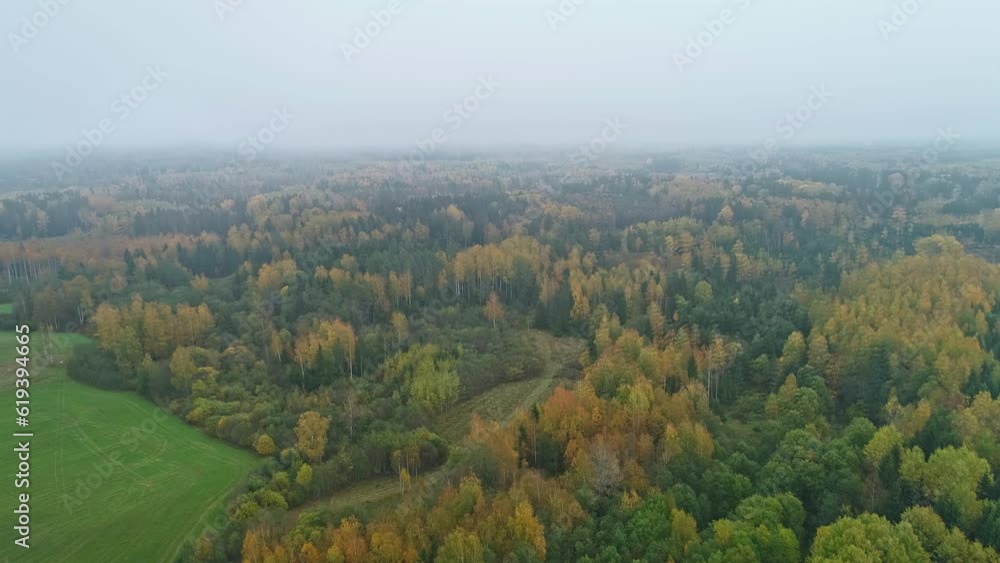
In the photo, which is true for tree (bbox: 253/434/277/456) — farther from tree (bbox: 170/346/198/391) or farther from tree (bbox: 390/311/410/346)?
tree (bbox: 390/311/410/346)

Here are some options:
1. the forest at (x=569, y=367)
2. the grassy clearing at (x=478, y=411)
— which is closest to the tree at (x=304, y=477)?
the forest at (x=569, y=367)

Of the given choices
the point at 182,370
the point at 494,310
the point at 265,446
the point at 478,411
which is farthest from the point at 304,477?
the point at 494,310

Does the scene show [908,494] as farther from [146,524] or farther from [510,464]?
[146,524]

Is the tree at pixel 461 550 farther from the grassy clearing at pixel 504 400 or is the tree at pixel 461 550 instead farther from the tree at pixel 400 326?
the tree at pixel 400 326

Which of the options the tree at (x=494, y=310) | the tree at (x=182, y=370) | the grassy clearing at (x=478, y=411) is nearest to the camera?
the grassy clearing at (x=478, y=411)

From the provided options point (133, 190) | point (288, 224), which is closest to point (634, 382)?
point (288, 224)

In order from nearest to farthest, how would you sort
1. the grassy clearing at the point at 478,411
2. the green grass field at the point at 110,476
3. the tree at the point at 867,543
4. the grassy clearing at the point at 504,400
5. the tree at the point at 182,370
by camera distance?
the tree at the point at 867,543 → the green grass field at the point at 110,476 → the grassy clearing at the point at 478,411 → the grassy clearing at the point at 504,400 → the tree at the point at 182,370

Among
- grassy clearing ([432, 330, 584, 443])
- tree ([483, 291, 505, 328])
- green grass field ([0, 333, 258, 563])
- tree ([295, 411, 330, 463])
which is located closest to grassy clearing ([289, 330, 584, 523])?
grassy clearing ([432, 330, 584, 443])
